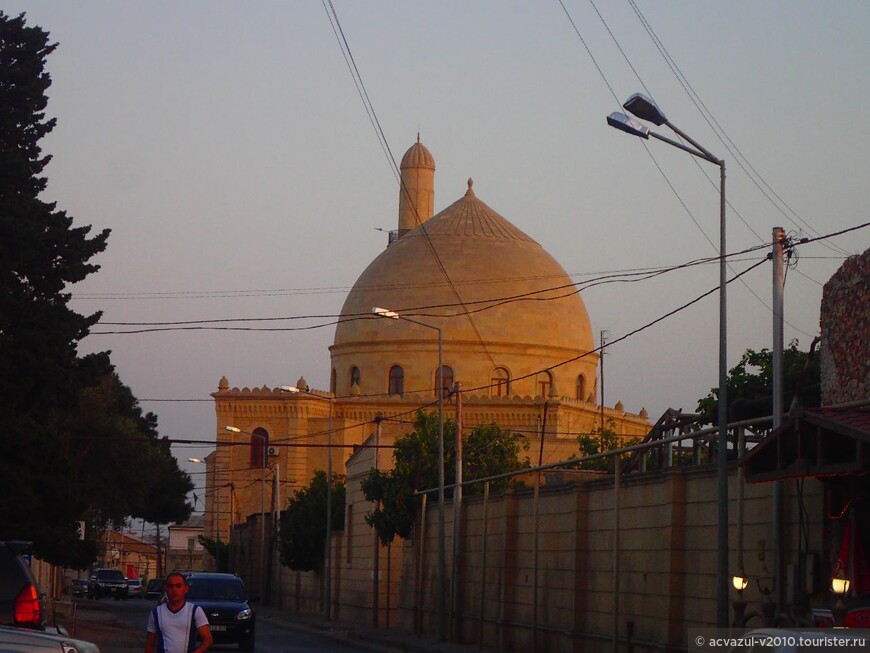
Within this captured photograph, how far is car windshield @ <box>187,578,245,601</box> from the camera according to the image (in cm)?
2289

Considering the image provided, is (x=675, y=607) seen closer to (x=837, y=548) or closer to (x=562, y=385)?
(x=837, y=548)

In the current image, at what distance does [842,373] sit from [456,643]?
1263cm

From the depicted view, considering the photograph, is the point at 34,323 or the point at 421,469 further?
the point at 421,469

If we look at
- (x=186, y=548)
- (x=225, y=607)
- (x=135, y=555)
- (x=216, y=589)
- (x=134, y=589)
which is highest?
(x=216, y=589)

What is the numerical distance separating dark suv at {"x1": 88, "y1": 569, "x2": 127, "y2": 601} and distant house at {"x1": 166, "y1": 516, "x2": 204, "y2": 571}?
19.5 m

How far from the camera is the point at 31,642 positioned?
7688 mm

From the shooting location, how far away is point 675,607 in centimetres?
1795

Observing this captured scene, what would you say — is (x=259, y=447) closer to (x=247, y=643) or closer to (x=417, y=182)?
(x=417, y=182)

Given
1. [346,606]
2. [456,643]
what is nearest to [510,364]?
[346,606]

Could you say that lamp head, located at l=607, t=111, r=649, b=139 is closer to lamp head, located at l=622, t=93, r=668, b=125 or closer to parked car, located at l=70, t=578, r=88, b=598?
lamp head, located at l=622, t=93, r=668, b=125

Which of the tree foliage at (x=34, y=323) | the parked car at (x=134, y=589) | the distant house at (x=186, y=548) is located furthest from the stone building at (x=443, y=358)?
the tree foliage at (x=34, y=323)

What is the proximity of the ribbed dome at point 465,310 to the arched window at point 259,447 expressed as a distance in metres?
3.99

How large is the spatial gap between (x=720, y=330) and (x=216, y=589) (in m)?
10.3

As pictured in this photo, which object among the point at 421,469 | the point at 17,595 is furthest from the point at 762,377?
the point at 17,595
